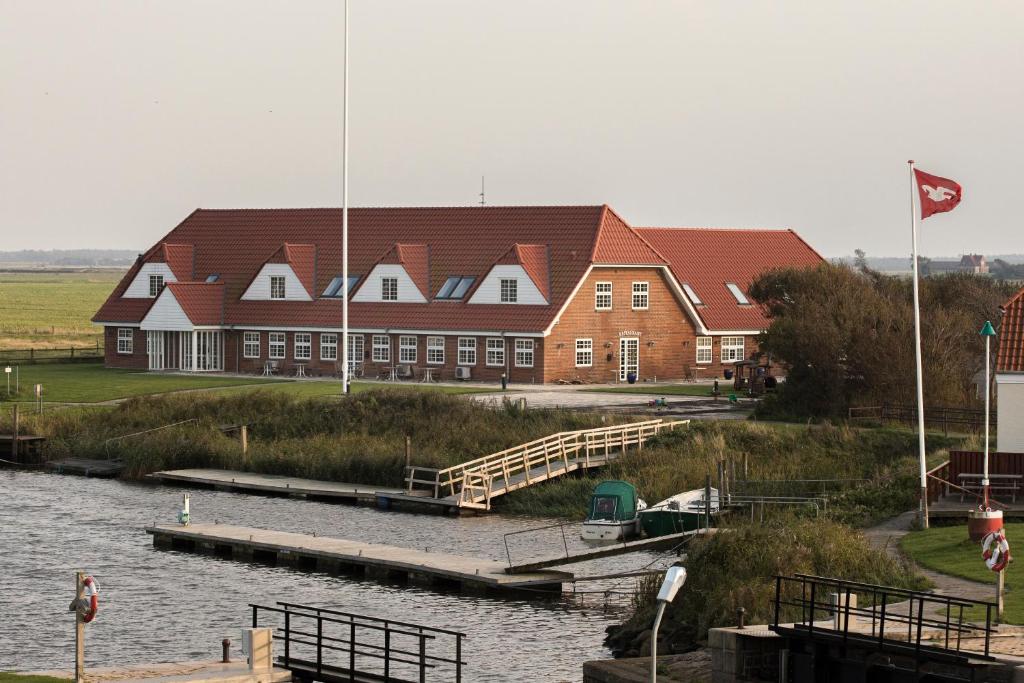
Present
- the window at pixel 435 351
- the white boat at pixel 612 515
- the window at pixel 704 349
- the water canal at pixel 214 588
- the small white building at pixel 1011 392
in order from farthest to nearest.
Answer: the window at pixel 704 349, the window at pixel 435 351, the white boat at pixel 612 515, the small white building at pixel 1011 392, the water canal at pixel 214 588

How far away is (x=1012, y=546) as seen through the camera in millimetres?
35219

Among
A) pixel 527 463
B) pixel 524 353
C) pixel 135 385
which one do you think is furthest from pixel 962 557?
pixel 135 385

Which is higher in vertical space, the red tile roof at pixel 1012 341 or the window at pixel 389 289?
the window at pixel 389 289

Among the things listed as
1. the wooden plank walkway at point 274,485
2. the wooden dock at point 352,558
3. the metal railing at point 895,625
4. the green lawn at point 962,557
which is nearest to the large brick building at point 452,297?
the wooden plank walkway at point 274,485

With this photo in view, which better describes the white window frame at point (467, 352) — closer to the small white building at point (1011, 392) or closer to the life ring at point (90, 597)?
the small white building at point (1011, 392)

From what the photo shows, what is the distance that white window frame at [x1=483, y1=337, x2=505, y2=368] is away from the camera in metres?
74.9

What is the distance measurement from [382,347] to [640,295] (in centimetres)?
1143

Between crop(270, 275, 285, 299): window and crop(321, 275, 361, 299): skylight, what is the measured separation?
220 cm

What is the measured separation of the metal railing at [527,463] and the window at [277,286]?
97.3 feet

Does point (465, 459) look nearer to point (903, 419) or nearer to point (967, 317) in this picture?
point (903, 419)

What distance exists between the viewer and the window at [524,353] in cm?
7400

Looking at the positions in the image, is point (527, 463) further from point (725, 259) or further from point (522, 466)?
point (725, 259)

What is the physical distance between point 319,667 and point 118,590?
11.6 metres

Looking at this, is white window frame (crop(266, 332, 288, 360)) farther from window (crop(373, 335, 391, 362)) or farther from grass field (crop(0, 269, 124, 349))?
grass field (crop(0, 269, 124, 349))
